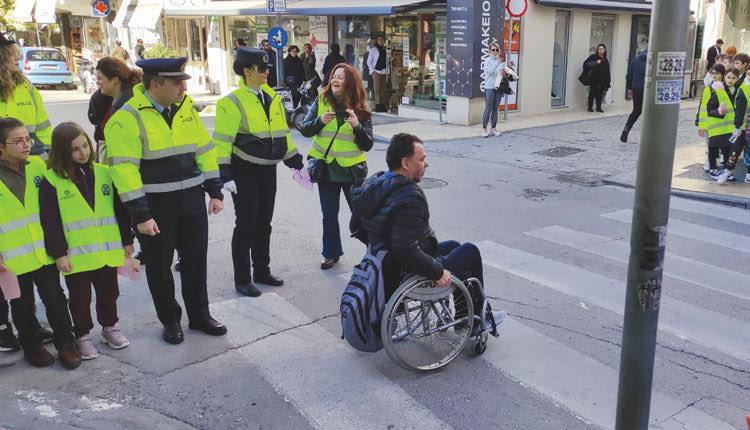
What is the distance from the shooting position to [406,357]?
14.5 ft

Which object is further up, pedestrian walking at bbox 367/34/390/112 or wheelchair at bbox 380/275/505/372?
pedestrian walking at bbox 367/34/390/112

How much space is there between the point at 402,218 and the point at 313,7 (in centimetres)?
1487

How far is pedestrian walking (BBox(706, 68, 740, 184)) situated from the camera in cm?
955

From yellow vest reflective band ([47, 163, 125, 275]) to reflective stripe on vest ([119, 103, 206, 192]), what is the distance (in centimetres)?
21

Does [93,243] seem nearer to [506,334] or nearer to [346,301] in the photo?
[346,301]

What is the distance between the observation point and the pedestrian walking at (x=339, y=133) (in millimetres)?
5777

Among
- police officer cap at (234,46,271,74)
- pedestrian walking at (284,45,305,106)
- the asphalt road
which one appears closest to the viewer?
the asphalt road

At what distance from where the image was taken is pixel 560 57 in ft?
59.6

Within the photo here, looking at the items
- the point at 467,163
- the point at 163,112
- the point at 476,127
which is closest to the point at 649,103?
the point at 163,112

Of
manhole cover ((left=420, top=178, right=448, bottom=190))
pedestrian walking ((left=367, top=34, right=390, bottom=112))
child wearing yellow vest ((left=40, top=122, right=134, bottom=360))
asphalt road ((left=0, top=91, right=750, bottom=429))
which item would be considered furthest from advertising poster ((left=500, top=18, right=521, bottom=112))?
child wearing yellow vest ((left=40, top=122, right=134, bottom=360))

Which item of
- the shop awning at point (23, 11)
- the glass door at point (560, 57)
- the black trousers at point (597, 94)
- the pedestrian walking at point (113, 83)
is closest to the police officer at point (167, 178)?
the pedestrian walking at point (113, 83)

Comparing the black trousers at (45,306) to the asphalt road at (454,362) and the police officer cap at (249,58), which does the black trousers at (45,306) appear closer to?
the asphalt road at (454,362)

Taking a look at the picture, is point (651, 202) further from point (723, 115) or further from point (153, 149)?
point (723, 115)

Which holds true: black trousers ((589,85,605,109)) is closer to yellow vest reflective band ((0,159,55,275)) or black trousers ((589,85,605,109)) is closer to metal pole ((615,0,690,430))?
metal pole ((615,0,690,430))
